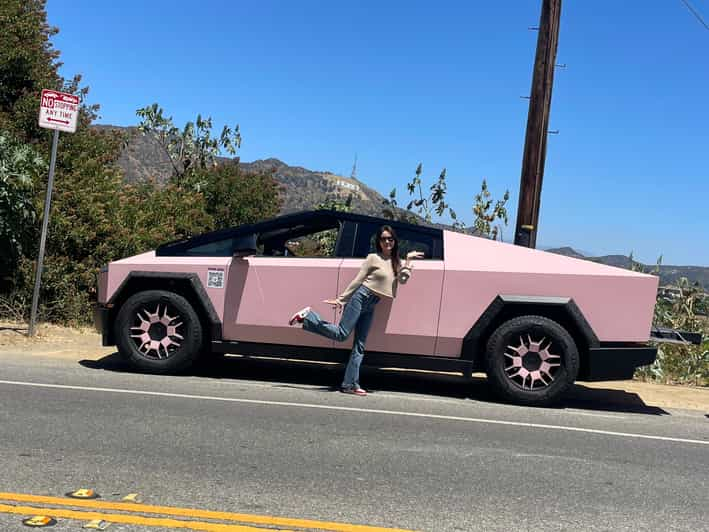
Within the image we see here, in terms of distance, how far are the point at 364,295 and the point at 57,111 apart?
16.0ft

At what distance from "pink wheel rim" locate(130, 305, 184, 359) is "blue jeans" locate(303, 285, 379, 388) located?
4.98ft

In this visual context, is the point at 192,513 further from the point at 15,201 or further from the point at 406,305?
the point at 15,201

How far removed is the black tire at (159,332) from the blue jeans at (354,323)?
1.31 m

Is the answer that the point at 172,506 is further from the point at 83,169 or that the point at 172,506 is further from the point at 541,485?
the point at 83,169

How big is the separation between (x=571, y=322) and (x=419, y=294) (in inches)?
58.8

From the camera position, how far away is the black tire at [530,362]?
22.7ft

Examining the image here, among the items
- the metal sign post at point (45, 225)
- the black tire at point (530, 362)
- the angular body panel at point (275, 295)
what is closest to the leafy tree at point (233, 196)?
the metal sign post at point (45, 225)

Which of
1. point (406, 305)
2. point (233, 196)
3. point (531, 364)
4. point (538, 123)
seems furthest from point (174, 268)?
point (233, 196)

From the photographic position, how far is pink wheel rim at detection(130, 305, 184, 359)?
25.0 ft

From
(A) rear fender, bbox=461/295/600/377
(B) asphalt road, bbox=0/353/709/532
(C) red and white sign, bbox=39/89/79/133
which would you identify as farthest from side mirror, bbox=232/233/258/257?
(C) red and white sign, bbox=39/89/79/133

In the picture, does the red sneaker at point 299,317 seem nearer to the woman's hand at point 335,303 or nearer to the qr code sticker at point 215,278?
the woman's hand at point 335,303

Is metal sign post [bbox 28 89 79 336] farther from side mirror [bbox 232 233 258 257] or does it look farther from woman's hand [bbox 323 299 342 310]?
woman's hand [bbox 323 299 342 310]

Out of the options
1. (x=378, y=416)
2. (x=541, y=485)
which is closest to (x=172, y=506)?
(x=541, y=485)

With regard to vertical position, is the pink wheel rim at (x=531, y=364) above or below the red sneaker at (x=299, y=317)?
below
